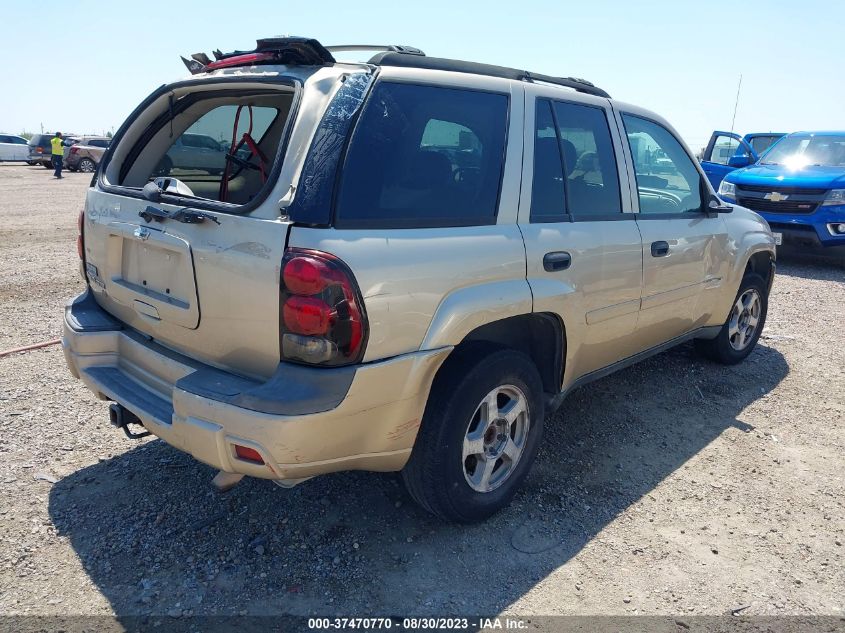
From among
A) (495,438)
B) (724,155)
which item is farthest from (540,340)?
(724,155)

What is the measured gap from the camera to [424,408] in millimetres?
2629

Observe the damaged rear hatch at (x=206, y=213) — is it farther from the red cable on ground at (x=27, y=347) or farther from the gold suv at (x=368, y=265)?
the red cable on ground at (x=27, y=347)

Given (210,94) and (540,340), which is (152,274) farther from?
(540,340)

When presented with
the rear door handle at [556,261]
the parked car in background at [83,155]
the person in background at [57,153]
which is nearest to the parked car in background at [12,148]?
the parked car in background at [83,155]

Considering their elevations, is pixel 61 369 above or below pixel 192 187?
below

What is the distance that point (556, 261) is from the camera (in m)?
3.04

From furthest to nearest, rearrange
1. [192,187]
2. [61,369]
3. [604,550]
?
[61,369] → [192,187] → [604,550]

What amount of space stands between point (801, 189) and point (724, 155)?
330 cm

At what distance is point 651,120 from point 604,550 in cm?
265

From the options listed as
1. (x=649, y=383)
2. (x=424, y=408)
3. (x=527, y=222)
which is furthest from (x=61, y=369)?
(x=649, y=383)

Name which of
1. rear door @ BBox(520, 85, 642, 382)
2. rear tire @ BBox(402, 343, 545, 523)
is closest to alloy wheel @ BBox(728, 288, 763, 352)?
rear door @ BBox(520, 85, 642, 382)

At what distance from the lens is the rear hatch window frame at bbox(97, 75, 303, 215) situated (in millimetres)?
2373

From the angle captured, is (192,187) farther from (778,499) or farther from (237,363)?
(778,499)

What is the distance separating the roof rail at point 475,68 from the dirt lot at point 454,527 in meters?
2.04
